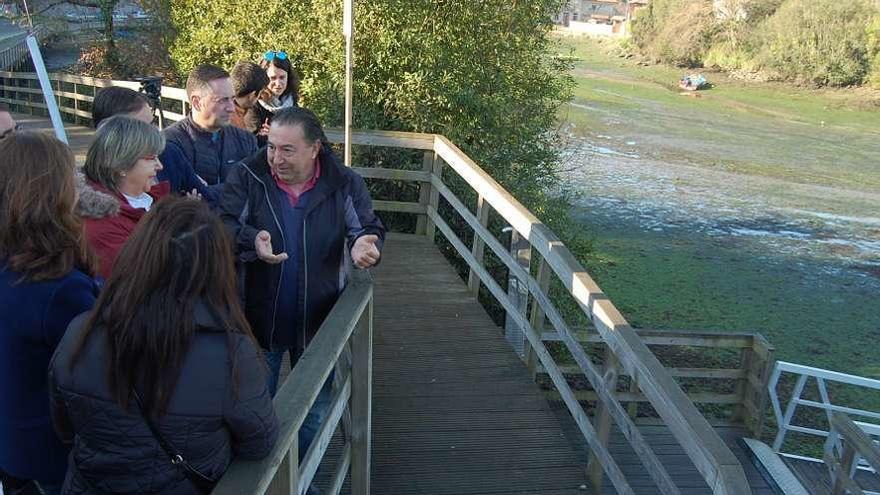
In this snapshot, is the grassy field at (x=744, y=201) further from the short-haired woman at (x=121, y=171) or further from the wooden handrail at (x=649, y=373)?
the short-haired woman at (x=121, y=171)

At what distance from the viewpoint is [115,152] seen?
2.56 m

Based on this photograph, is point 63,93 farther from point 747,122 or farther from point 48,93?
point 747,122

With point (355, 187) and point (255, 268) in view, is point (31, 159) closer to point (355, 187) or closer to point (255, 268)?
point (255, 268)

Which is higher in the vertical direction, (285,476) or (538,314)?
(285,476)

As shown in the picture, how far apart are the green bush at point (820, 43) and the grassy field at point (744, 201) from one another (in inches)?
34.4

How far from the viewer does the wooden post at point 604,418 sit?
3.31 metres

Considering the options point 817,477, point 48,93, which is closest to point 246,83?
point 48,93

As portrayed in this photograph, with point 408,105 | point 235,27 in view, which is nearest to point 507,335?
point 408,105

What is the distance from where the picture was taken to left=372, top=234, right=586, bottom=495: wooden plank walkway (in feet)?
11.6

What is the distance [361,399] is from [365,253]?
20.6 inches

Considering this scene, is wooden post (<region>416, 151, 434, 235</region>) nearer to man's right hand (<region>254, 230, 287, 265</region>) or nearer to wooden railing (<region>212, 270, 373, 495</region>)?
wooden railing (<region>212, 270, 373, 495</region>)

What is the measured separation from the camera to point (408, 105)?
26.3ft

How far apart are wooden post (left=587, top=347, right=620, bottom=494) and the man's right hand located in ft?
4.26

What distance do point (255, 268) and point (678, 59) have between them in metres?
41.6
